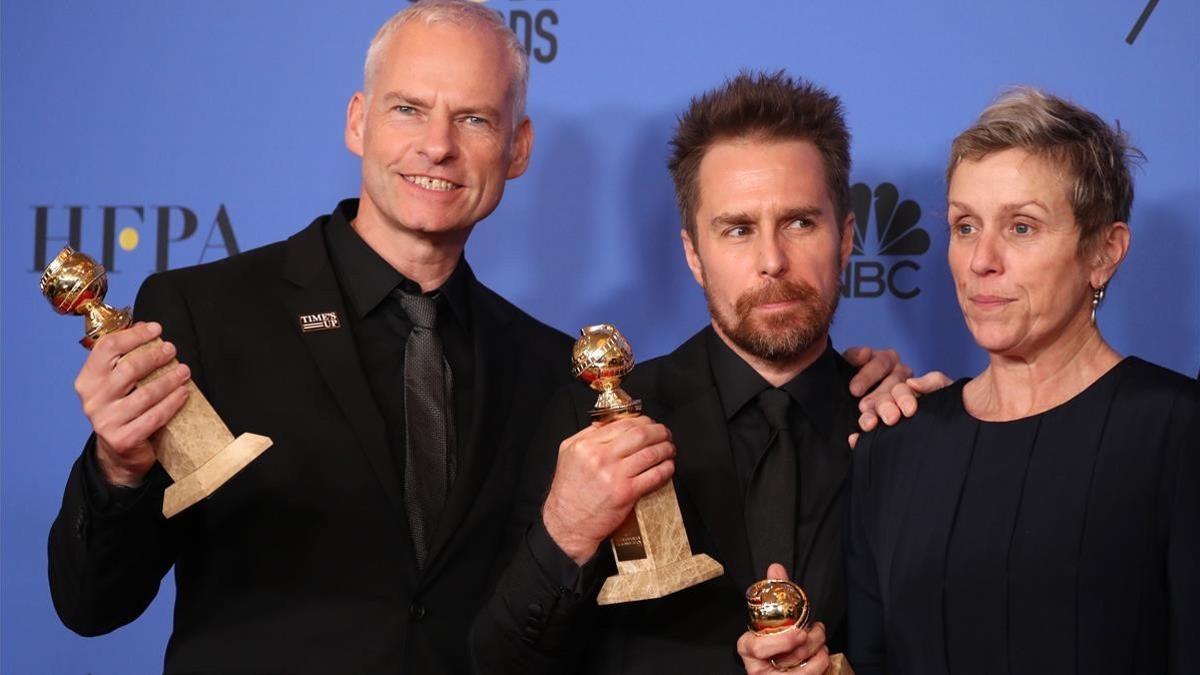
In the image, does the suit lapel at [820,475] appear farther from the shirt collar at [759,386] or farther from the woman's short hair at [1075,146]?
the woman's short hair at [1075,146]

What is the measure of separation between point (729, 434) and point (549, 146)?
1.04m

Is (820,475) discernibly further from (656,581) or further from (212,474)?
(212,474)

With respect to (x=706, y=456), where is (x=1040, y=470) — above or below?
below

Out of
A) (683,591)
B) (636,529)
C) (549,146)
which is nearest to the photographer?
(636,529)

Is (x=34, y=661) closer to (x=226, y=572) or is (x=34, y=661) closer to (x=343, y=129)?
(x=226, y=572)

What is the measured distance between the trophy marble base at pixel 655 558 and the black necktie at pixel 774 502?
0.24 meters

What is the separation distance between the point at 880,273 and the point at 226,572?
1466mm

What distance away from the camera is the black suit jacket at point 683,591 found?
2.04 metres

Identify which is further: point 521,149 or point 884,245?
point 884,245

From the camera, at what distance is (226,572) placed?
7.19 feet

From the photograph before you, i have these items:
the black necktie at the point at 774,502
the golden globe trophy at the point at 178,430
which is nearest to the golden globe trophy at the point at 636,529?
the black necktie at the point at 774,502

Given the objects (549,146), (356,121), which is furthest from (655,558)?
(549,146)

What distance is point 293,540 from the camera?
2191 millimetres

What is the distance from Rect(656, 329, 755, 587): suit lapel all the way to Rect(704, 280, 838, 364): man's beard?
0.10 m
